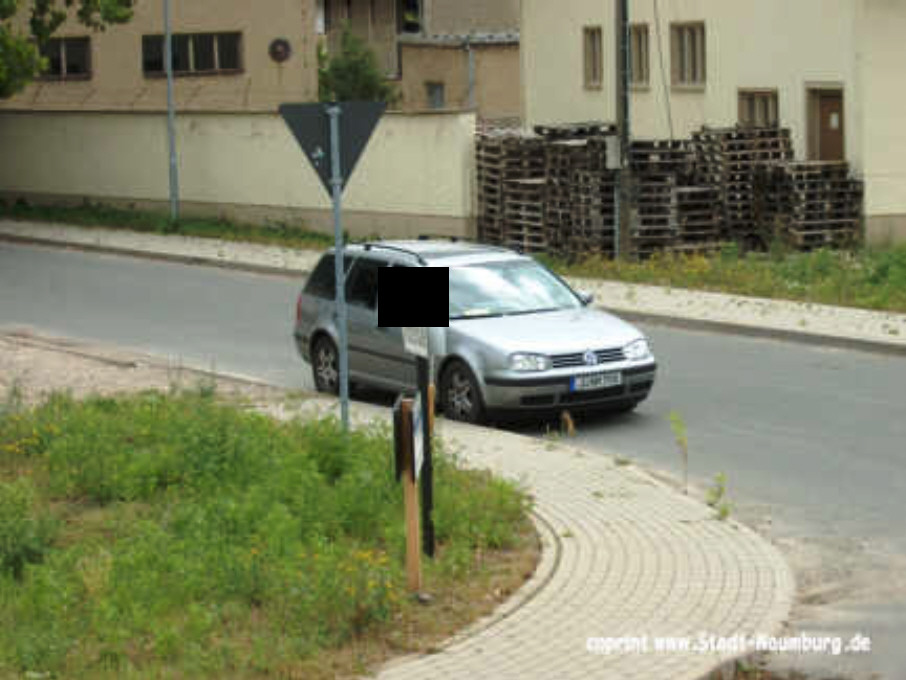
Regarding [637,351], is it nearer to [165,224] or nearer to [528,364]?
[528,364]

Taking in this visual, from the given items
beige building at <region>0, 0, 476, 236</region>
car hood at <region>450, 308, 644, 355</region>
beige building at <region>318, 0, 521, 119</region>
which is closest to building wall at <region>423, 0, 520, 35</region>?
beige building at <region>318, 0, 521, 119</region>

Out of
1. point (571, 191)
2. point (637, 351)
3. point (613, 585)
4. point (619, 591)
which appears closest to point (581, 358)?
point (637, 351)

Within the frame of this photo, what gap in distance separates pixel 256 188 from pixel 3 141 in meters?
9.22

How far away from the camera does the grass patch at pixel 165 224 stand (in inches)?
1348

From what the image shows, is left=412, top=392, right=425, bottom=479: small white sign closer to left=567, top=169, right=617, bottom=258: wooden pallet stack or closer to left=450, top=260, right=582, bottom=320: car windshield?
left=450, top=260, right=582, bottom=320: car windshield

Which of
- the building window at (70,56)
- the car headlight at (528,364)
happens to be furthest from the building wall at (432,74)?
the car headlight at (528,364)

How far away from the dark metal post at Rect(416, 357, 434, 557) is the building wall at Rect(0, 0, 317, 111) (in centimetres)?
3635

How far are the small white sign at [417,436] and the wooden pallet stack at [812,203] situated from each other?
785 inches

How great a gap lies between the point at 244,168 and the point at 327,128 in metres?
24.7

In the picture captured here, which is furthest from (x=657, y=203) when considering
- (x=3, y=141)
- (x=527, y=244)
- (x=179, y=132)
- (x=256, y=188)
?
(x=3, y=141)

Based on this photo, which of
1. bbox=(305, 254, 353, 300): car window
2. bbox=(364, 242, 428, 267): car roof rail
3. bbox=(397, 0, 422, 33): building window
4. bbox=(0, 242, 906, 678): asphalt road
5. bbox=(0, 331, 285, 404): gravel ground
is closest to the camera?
bbox=(0, 242, 906, 678): asphalt road

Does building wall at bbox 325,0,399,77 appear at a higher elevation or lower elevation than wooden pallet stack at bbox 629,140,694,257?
higher

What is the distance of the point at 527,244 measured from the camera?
1193 inches

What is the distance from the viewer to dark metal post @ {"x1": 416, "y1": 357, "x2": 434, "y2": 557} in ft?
34.4
